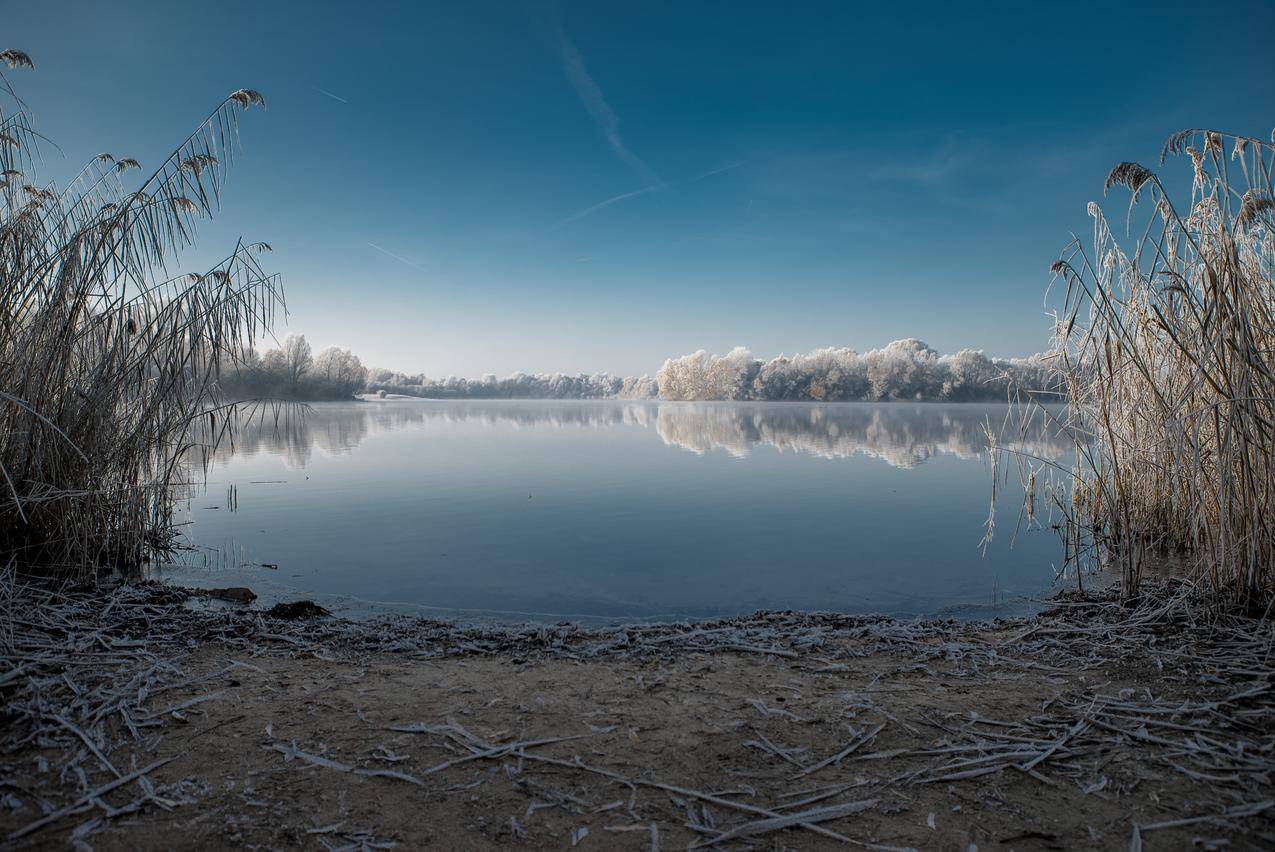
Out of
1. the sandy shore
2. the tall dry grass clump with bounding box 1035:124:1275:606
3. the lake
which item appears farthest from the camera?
the lake

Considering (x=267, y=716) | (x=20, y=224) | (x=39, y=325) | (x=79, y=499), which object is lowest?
(x=267, y=716)

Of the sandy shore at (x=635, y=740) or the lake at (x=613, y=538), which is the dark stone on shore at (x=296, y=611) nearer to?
the lake at (x=613, y=538)

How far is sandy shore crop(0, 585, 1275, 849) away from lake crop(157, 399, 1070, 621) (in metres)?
1.59

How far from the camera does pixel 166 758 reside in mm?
2283

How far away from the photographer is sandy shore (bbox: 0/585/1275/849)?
197 cm

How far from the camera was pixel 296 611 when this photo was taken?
447 centimetres

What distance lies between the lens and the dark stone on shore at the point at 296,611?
440 centimetres

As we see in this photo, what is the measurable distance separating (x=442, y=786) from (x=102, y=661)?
2.09m

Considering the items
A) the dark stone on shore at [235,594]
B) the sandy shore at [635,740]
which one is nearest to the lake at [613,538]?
the dark stone on shore at [235,594]

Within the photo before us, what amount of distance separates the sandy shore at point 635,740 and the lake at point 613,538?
5.23ft

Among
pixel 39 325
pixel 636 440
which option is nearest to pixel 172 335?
pixel 39 325

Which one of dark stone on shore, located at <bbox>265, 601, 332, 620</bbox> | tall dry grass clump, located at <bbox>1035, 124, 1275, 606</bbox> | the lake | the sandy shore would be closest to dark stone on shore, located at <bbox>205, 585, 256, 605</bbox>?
the lake

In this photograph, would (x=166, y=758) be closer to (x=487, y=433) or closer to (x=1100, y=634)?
(x=1100, y=634)

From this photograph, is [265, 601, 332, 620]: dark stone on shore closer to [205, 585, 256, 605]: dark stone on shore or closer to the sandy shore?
[205, 585, 256, 605]: dark stone on shore
